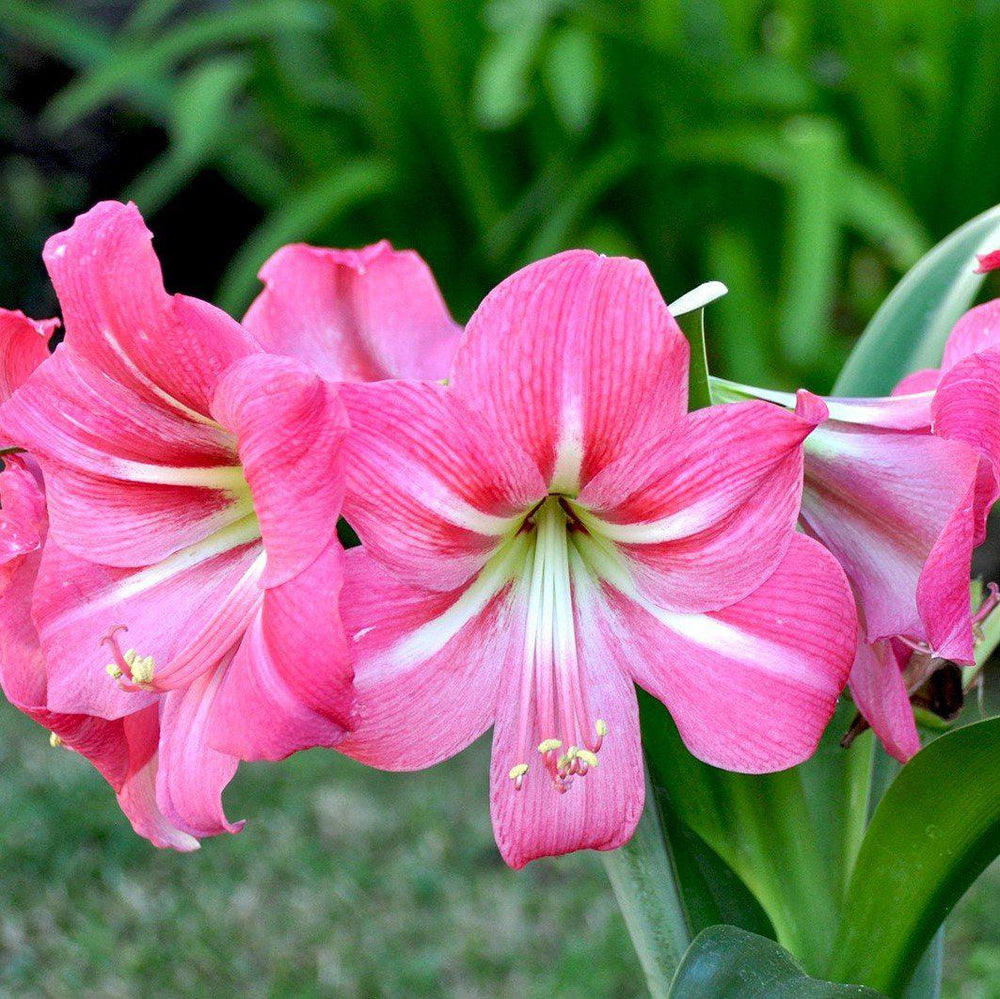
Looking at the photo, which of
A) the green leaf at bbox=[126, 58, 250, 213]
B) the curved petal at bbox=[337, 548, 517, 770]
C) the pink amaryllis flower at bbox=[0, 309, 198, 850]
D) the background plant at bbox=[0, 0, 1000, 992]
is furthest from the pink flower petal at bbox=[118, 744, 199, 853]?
the green leaf at bbox=[126, 58, 250, 213]

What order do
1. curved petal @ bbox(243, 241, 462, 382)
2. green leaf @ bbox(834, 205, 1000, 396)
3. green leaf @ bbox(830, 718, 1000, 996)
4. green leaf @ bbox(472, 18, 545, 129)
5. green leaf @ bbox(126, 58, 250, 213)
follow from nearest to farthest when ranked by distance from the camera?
green leaf @ bbox(830, 718, 1000, 996)
curved petal @ bbox(243, 241, 462, 382)
green leaf @ bbox(834, 205, 1000, 396)
green leaf @ bbox(472, 18, 545, 129)
green leaf @ bbox(126, 58, 250, 213)

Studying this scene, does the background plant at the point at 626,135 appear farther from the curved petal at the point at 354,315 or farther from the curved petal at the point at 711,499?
the curved petal at the point at 711,499

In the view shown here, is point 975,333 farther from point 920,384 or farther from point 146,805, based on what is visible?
point 146,805

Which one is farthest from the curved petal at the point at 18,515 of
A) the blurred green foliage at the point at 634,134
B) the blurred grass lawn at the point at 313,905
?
the blurred green foliage at the point at 634,134

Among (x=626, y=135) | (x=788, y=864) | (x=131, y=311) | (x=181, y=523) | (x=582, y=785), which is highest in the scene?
(x=131, y=311)

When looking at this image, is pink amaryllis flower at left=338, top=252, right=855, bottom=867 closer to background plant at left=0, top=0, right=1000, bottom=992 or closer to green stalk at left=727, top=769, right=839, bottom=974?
green stalk at left=727, top=769, right=839, bottom=974

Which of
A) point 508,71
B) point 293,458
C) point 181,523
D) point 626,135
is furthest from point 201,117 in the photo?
point 293,458
